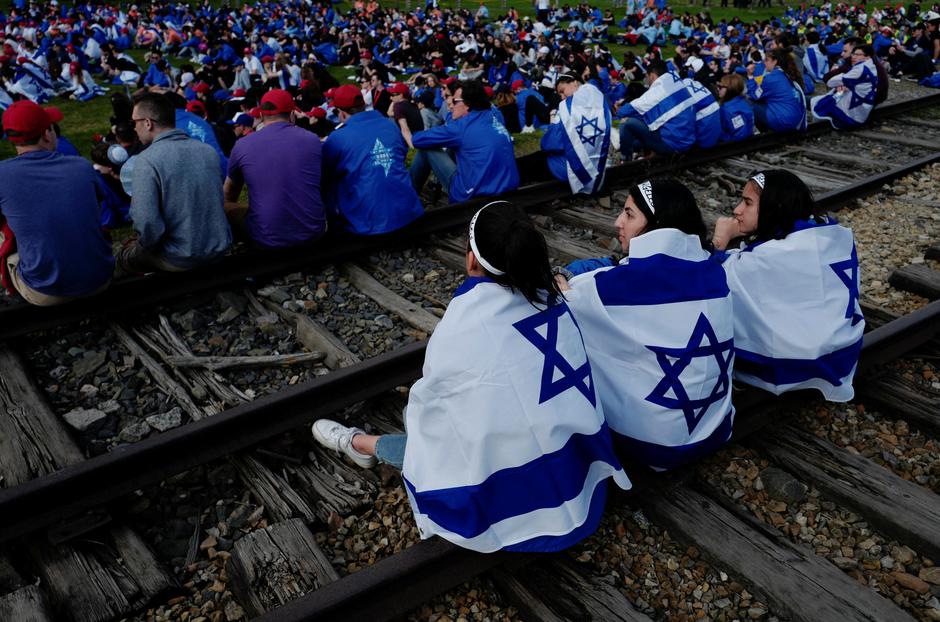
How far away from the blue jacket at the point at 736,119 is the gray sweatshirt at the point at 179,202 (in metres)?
7.20

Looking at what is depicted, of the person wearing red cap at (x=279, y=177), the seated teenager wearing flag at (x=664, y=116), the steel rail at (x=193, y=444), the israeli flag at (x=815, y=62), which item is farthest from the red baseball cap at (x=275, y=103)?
the israeli flag at (x=815, y=62)

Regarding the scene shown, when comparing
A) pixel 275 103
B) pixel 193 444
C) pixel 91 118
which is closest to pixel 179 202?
pixel 275 103

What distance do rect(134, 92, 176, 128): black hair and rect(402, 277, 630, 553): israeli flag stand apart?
3839mm

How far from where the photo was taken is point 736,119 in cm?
970

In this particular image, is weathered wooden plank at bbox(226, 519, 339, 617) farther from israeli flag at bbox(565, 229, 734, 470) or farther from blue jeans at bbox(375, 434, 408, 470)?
israeli flag at bbox(565, 229, 734, 470)

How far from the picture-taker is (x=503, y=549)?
296cm

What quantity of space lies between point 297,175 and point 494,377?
398cm

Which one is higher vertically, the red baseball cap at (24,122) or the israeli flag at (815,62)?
the red baseball cap at (24,122)

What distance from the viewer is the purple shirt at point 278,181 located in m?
5.92

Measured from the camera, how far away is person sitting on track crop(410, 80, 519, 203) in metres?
7.14

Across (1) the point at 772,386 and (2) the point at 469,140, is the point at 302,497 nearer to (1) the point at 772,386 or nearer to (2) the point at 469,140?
(1) the point at 772,386

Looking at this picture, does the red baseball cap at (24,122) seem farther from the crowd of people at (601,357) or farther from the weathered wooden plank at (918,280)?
the weathered wooden plank at (918,280)

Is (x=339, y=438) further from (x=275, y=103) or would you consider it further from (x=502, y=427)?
(x=275, y=103)

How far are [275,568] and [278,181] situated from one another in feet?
12.5
